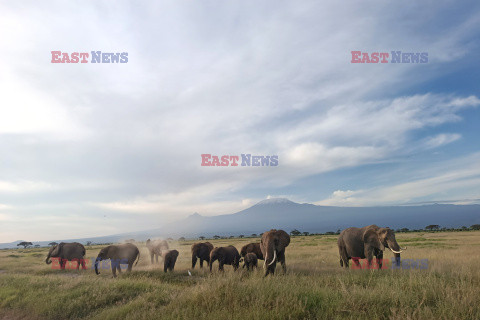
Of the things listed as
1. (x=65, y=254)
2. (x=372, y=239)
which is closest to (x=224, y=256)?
(x=372, y=239)

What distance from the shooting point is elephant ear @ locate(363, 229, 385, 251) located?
13109mm

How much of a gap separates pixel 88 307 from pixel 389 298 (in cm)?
868

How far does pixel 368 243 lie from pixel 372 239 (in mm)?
313

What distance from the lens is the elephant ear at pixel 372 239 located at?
13.1m

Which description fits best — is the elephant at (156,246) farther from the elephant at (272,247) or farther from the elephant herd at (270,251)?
the elephant at (272,247)

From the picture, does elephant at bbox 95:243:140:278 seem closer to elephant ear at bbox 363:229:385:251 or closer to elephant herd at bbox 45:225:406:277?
elephant herd at bbox 45:225:406:277

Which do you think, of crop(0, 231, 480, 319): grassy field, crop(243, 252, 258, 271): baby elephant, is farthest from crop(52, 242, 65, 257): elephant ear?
crop(243, 252, 258, 271): baby elephant

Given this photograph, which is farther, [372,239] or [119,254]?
[119,254]

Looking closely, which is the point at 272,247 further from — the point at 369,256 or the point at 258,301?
the point at 258,301

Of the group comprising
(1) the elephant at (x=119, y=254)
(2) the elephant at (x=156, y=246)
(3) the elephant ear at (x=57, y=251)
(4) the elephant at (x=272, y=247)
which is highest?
(4) the elephant at (x=272, y=247)

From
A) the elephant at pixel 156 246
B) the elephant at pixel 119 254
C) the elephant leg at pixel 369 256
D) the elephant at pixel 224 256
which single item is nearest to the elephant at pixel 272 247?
the elephant at pixel 224 256

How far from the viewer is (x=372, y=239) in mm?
13500

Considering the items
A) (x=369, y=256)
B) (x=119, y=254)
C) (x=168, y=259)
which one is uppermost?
(x=369, y=256)

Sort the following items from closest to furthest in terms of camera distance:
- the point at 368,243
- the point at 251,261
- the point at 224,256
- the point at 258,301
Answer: the point at 258,301 → the point at 368,243 → the point at 251,261 → the point at 224,256
